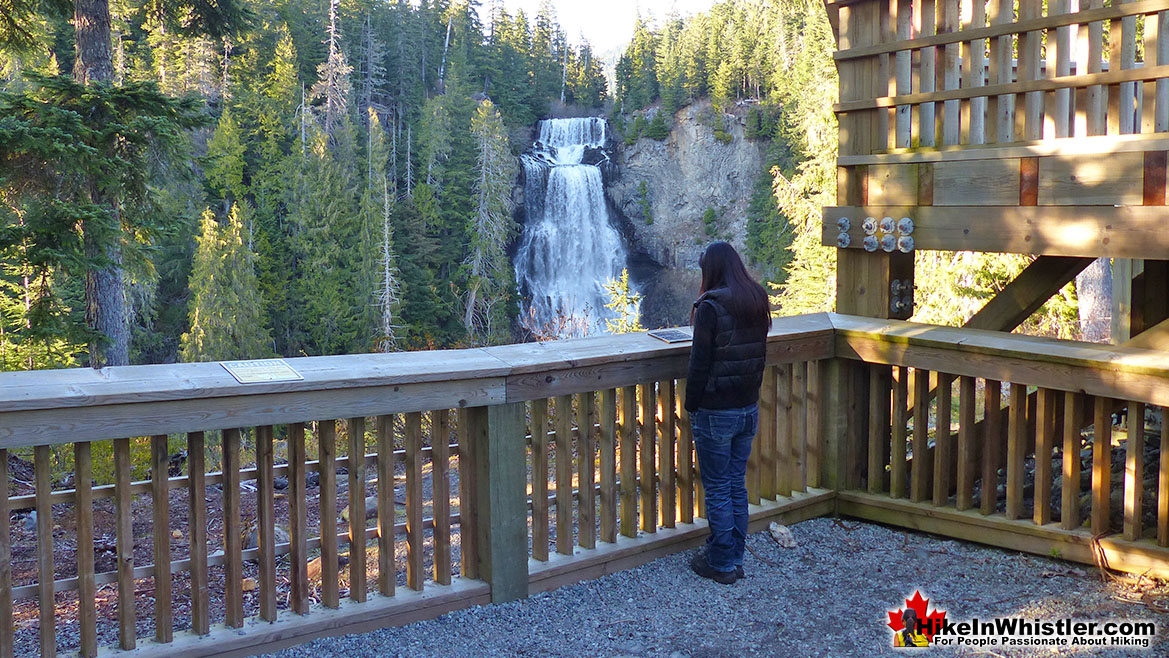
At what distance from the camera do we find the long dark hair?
4066mm

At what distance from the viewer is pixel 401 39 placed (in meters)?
59.2

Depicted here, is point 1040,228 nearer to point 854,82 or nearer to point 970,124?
point 970,124

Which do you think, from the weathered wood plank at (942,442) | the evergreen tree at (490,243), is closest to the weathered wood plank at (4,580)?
the weathered wood plank at (942,442)

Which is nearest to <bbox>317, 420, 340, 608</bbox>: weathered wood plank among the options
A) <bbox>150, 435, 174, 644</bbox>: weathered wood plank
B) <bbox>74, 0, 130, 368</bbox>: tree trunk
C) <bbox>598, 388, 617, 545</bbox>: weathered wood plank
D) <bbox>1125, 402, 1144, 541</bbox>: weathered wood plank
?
<bbox>150, 435, 174, 644</bbox>: weathered wood plank

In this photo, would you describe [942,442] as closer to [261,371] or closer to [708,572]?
[708,572]

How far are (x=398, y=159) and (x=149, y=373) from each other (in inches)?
2100

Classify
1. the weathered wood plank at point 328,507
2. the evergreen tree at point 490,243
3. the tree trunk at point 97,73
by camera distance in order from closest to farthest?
1. the weathered wood plank at point 328,507
2. the tree trunk at point 97,73
3. the evergreen tree at point 490,243

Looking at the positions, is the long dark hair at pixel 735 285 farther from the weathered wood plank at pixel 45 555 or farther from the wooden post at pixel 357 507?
the weathered wood plank at pixel 45 555

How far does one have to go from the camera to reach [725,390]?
412 cm

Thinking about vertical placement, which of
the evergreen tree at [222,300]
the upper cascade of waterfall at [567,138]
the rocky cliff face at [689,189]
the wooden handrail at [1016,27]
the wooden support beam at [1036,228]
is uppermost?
the upper cascade of waterfall at [567,138]

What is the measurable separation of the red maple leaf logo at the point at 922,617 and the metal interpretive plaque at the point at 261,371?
2.52 metres

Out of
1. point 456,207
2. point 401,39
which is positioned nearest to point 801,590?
point 456,207

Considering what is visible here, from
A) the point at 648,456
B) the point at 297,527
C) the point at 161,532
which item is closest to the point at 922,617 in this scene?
the point at 648,456

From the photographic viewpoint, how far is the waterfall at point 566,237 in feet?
153
